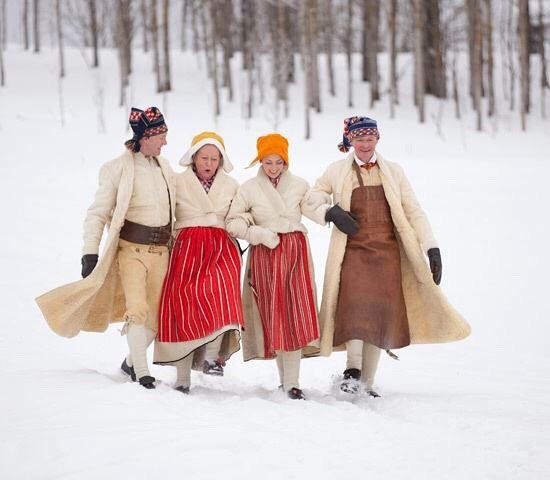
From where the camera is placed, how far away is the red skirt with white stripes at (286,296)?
443 cm

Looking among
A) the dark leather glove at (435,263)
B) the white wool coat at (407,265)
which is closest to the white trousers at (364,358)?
the white wool coat at (407,265)

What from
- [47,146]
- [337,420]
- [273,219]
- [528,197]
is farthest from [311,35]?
[337,420]

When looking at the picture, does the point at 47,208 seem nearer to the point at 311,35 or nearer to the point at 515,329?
the point at 515,329

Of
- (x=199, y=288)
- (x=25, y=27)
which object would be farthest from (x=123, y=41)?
(x=199, y=288)

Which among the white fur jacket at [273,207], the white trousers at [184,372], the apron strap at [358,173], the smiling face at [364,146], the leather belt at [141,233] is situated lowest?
the white trousers at [184,372]

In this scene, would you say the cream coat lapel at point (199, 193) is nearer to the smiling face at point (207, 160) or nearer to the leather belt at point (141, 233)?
the smiling face at point (207, 160)

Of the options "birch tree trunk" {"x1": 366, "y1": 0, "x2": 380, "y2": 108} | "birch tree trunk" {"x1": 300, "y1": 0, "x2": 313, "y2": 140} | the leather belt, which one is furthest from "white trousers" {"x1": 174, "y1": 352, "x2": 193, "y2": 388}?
"birch tree trunk" {"x1": 366, "y1": 0, "x2": 380, "y2": 108}

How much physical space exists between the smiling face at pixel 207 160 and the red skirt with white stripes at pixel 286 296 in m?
0.58

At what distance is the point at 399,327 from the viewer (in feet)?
15.1

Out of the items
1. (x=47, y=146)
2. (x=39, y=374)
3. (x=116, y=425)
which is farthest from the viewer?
(x=47, y=146)

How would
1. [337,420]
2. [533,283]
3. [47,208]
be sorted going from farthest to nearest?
[47,208], [533,283], [337,420]

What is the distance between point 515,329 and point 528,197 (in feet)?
12.2

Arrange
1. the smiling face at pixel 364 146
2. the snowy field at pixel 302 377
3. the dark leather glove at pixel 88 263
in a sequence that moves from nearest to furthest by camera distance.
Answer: the snowy field at pixel 302 377 < the dark leather glove at pixel 88 263 < the smiling face at pixel 364 146

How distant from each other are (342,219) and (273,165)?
568 mm
